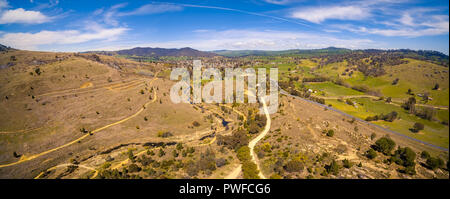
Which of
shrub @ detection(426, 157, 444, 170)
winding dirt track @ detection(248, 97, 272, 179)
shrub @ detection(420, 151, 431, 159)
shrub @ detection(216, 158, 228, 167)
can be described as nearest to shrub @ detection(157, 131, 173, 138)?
shrub @ detection(216, 158, 228, 167)

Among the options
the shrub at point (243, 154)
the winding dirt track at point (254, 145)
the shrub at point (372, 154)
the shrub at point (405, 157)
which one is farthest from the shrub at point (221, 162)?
the shrub at point (405, 157)

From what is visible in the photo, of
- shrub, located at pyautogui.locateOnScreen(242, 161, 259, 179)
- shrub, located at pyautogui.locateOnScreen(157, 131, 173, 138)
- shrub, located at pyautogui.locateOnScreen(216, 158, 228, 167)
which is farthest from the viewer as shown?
shrub, located at pyautogui.locateOnScreen(157, 131, 173, 138)

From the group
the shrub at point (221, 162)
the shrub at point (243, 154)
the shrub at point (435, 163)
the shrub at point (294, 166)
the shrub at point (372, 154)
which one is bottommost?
the shrub at point (221, 162)

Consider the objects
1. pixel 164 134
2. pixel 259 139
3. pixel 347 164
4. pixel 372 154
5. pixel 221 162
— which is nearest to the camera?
pixel 347 164

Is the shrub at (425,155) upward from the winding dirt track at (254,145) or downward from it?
upward

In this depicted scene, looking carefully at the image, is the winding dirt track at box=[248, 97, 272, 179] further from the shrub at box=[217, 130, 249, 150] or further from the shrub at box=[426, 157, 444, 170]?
the shrub at box=[426, 157, 444, 170]

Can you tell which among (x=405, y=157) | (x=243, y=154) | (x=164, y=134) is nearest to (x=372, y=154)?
(x=405, y=157)

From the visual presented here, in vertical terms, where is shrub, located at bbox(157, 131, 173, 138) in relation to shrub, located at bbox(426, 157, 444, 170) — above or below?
below

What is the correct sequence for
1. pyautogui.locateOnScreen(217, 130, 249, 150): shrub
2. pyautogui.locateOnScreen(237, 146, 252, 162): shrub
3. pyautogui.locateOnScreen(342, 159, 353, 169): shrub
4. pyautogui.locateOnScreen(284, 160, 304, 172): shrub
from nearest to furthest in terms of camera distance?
pyautogui.locateOnScreen(342, 159, 353, 169): shrub, pyautogui.locateOnScreen(284, 160, 304, 172): shrub, pyautogui.locateOnScreen(237, 146, 252, 162): shrub, pyautogui.locateOnScreen(217, 130, 249, 150): shrub

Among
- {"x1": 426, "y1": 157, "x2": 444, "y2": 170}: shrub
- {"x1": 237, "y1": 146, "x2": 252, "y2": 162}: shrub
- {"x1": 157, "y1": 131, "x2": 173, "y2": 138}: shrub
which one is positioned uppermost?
{"x1": 426, "y1": 157, "x2": 444, "y2": 170}: shrub

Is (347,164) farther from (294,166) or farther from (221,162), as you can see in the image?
(221,162)

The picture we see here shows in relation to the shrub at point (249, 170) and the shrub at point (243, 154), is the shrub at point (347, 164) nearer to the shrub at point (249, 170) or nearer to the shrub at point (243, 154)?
the shrub at point (249, 170)
